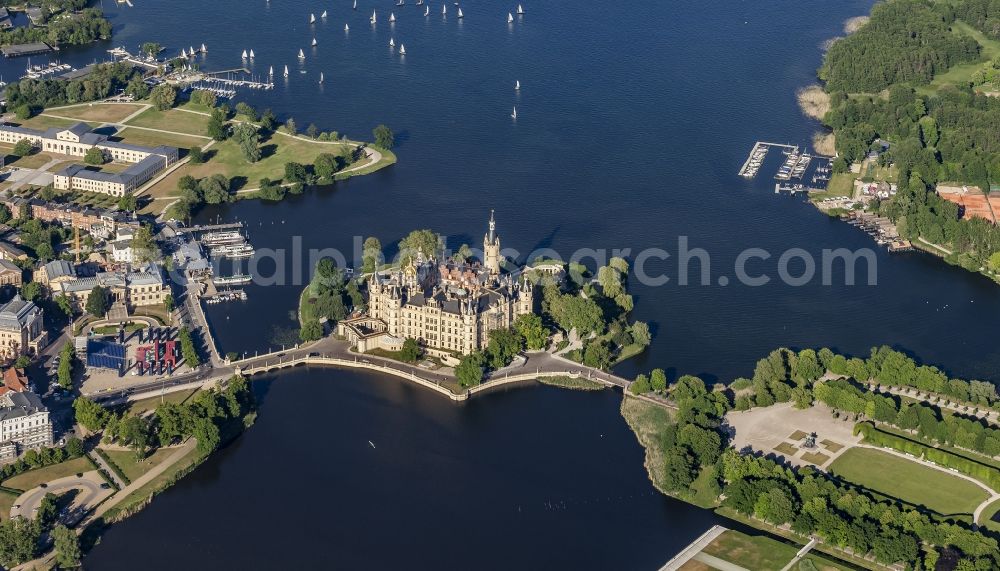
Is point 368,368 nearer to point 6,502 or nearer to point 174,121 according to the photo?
point 6,502

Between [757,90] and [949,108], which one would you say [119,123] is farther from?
[949,108]

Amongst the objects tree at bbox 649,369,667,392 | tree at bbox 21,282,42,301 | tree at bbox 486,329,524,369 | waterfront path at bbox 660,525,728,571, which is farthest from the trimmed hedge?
tree at bbox 21,282,42,301

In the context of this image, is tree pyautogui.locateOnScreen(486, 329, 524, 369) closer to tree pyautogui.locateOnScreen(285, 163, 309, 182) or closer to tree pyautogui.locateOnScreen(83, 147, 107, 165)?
tree pyautogui.locateOnScreen(285, 163, 309, 182)

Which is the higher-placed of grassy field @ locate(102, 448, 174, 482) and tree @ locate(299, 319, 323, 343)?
tree @ locate(299, 319, 323, 343)

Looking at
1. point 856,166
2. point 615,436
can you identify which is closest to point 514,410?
point 615,436

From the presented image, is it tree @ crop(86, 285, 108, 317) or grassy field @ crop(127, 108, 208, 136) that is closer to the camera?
tree @ crop(86, 285, 108, 317)

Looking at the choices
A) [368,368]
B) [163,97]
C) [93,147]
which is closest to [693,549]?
[368,368]
